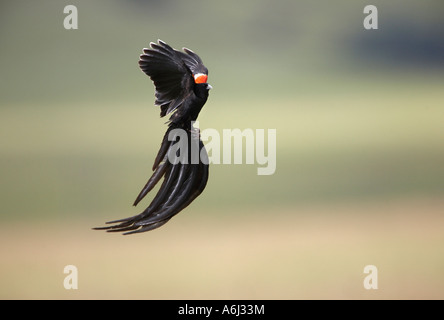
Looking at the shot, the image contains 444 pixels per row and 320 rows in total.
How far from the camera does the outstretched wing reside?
2.02 metres

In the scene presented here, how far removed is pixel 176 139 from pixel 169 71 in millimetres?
270

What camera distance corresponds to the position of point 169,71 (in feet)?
6.74

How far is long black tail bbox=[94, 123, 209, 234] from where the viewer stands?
2061mm

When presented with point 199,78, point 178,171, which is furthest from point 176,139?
point 199,78

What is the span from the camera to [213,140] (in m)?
2.61

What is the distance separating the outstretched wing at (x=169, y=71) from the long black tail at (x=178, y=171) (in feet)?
0.36

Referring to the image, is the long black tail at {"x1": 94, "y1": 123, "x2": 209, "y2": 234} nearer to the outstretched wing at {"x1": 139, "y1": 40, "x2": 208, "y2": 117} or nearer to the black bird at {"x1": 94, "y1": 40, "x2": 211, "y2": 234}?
the black bird at {"x1": 94, "y1": 40, "x2": 211, "y2": 234}

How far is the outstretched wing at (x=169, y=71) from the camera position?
2.02 metres

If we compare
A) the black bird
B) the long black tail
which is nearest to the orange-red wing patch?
the black bird

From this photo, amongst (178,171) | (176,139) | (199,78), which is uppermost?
(199,78)

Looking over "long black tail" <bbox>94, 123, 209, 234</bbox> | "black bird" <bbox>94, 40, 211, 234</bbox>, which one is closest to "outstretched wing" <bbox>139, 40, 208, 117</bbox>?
"black bird" <bbox>94, 40, 211, 234</bbox>

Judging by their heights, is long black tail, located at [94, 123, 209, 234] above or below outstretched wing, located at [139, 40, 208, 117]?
below

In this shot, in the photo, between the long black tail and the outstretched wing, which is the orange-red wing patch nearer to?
the outstretched wing

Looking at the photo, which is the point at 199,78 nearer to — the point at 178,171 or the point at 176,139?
the point at 176,139
